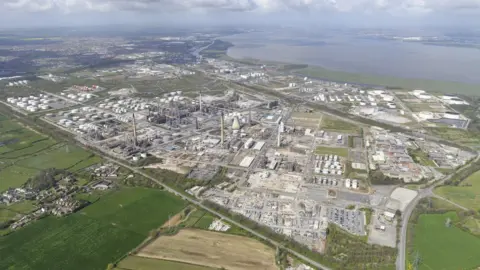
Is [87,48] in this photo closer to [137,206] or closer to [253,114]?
[253,114]

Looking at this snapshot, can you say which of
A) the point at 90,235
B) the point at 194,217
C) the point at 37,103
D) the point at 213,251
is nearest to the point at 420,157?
the point at 194,217

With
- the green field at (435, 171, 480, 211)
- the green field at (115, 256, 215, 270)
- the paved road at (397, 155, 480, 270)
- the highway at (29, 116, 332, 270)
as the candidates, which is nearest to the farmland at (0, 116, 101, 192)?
the highway at (29, 116, 332, 270)

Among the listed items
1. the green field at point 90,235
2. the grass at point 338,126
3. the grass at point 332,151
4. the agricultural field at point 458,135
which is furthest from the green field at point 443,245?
the agricultural field at point 458,135

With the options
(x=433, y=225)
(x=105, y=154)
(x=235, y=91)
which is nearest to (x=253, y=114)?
(x=235, y=91)

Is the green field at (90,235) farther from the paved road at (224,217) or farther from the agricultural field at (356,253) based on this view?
the agricultural field at (356,253)

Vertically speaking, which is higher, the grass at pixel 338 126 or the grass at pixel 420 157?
the grass at pixel 338 126

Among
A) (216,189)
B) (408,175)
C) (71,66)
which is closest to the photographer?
(216,189)

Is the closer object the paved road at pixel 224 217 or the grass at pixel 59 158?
the paved road at pixel 224 217
